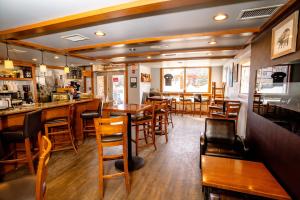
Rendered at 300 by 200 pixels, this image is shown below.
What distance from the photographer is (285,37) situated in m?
1.68

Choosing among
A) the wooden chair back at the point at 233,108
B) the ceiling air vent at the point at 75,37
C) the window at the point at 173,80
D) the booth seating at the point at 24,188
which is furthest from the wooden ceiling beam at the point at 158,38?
the window at the point at 173,80

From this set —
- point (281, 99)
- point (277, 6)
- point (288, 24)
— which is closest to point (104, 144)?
point (281, 99)

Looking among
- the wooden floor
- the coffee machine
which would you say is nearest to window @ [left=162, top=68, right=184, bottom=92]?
the wooden floor

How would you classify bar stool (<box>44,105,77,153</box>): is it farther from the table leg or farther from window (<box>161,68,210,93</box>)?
window (<box>161,68,210,93</box>)

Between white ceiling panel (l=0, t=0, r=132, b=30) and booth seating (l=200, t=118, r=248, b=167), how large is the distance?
245cm

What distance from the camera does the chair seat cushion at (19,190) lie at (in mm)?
1215

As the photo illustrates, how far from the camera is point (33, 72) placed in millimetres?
6508

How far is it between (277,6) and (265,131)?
161cm

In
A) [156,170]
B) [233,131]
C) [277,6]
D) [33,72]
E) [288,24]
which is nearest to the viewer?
[288,24]

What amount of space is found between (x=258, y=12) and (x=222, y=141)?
6.79 feet

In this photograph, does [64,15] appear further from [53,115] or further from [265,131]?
[265,131]

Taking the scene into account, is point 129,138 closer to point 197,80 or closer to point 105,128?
point 105,128

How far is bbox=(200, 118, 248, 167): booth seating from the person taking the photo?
94.1 inches

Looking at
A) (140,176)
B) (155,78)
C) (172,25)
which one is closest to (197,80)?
(155,78)
